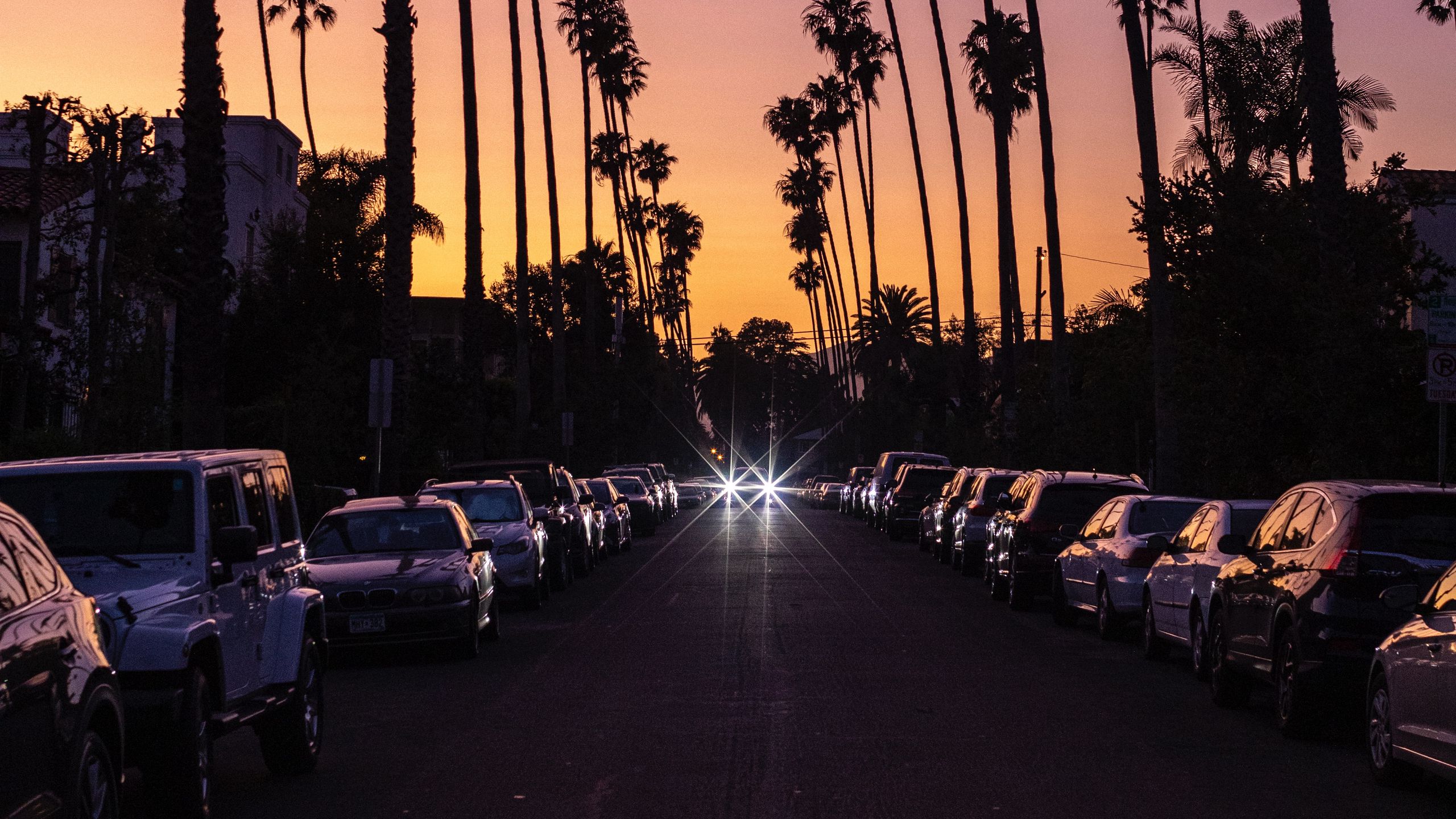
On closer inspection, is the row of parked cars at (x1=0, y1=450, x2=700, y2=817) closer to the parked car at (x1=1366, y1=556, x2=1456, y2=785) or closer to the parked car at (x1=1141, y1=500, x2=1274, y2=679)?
the parked car at (x1=1366, y1=556, x2=1456, y2=785)

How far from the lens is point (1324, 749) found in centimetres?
1152

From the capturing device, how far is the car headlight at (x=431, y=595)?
16.5m

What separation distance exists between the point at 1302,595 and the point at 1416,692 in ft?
7.22

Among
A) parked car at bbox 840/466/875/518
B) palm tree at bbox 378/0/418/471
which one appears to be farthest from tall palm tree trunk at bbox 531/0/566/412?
palm tree at bbox 378/0/418/471

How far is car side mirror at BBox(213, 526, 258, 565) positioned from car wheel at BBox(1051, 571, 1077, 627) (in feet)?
41.7

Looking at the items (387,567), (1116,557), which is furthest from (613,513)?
(387,567)

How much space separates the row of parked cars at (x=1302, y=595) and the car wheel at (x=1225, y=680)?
13 millimetres

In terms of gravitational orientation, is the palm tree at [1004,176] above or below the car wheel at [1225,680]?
above

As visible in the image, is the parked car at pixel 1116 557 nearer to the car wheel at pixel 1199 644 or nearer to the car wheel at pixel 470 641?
the car wheel at pixel 1199 644

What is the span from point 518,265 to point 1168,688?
40161 mm

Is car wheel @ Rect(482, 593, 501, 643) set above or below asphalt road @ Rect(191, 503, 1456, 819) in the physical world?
above

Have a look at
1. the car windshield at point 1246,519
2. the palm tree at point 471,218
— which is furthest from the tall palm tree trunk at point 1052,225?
the car windshield at point 1246,519

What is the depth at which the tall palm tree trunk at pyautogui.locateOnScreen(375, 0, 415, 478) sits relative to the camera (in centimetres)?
2981

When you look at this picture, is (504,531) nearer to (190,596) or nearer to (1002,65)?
(190,596)
